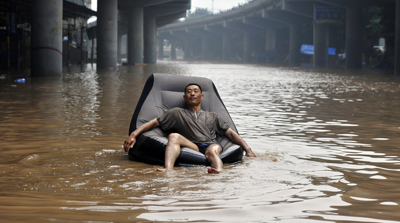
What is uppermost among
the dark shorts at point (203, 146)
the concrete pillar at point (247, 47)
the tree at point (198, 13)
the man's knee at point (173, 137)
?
the tree at point (198, 13)

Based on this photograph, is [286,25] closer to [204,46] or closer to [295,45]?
[295,45]

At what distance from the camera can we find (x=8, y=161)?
6680 millimetres

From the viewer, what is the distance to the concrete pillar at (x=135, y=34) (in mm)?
50812

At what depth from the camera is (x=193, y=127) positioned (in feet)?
23.4

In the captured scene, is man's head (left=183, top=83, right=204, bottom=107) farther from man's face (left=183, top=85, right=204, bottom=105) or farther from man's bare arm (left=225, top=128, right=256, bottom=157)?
man's bare arm (left=225, top=128, right=256, bottom=157)

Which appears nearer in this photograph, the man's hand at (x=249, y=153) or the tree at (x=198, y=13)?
the man's hand at (x=249, y=153)

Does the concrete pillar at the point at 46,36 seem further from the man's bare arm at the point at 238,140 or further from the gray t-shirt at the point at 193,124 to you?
the man's bare arm at the point at 238,140

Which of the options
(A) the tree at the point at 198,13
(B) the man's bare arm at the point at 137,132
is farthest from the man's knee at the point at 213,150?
(A) the tree at the point at 198,13

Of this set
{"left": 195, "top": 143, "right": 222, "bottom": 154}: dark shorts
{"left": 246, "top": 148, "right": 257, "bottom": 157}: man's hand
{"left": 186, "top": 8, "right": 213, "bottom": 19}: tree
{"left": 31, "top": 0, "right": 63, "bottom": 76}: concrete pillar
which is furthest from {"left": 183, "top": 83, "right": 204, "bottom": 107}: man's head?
{"left": 186, "top": 8, "right": 213, "bottom": 19}: tree

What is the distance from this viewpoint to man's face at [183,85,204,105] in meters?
7.27

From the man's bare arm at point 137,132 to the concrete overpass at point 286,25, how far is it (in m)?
32.3

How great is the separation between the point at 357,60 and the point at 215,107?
149 ft

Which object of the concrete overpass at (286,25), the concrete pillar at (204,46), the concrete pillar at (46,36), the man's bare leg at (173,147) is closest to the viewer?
the man's bare leg at (173,147)

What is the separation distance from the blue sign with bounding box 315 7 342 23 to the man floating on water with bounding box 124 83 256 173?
48832 millimetres
